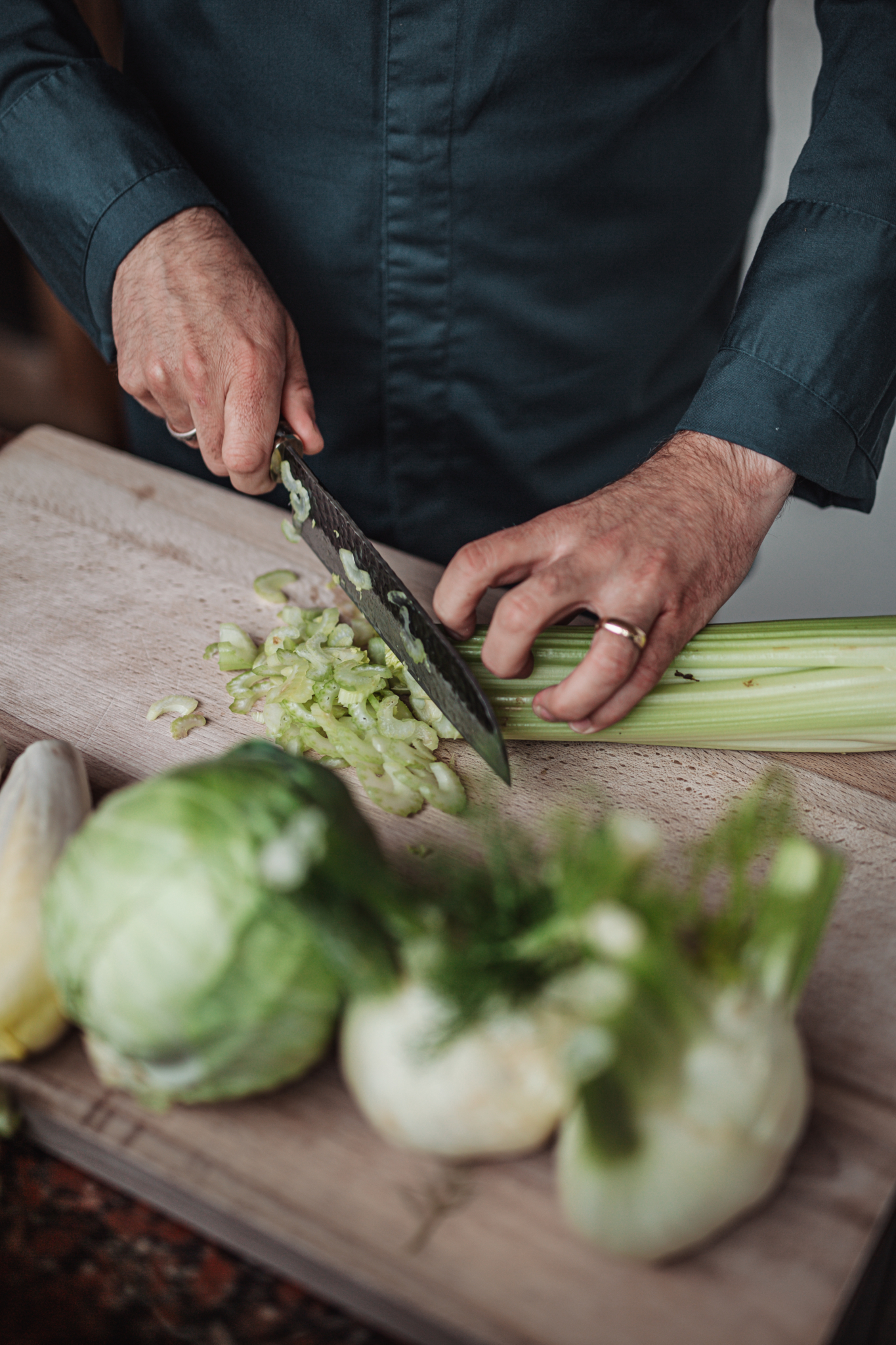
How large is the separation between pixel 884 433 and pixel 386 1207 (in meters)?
1.49

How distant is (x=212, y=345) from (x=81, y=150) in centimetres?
49

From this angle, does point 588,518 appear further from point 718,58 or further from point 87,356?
point 87,356

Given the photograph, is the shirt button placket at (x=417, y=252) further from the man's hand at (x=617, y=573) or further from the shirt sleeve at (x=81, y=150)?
the man's hand at (x=617, y=573)

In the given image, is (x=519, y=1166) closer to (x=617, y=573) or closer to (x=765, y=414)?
(x=617, y=573)

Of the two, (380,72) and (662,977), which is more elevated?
(380,72)

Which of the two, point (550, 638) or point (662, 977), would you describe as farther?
point (550, 638)

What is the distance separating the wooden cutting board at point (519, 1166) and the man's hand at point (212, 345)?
0.46m

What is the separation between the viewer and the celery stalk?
1.59m

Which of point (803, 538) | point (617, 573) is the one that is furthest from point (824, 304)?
point (803, 538)

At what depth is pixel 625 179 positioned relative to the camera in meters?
1.96

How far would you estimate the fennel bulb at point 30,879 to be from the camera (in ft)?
3.56

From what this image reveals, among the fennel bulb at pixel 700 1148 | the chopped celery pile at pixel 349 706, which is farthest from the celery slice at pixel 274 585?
the fennel bulb at pixel 700 1148

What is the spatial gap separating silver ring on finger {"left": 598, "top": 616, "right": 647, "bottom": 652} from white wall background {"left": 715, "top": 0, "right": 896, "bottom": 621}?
192cm

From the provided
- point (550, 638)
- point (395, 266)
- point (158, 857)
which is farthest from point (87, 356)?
point (158, 857)
